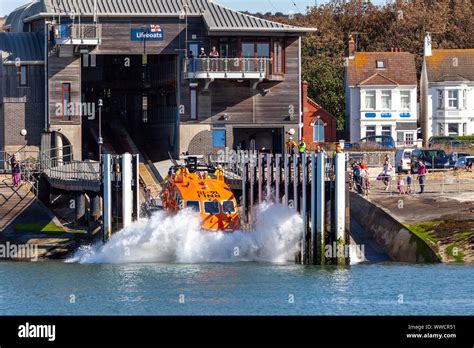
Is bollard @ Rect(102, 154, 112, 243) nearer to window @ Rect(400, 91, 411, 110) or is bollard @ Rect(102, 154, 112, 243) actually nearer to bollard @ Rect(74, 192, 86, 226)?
bollard @ Rect(74, 192, 86, 226)

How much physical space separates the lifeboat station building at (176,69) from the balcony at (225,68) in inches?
2.1

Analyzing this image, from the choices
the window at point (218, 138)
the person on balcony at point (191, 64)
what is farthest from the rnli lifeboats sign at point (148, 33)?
the window at point (218, 138)

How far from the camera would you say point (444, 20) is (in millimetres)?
125312

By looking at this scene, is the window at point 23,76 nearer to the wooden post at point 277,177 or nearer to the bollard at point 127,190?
the bollard at point 127,190

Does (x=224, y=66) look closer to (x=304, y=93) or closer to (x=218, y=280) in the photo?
(x=304, y=93)

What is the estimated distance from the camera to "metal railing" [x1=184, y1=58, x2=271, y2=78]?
8050cm

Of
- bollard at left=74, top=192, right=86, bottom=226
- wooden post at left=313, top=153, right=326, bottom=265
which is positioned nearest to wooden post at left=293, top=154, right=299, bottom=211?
wooden post at left=313, top=153, right=326, bottom=265

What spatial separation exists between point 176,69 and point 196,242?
912 inches

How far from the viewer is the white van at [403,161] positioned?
83.3 meters
